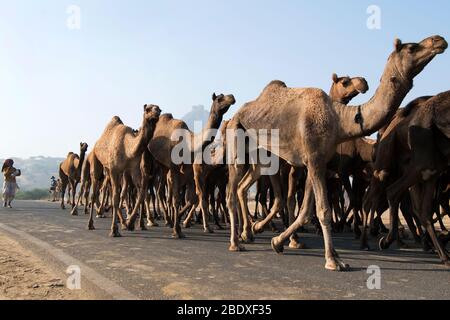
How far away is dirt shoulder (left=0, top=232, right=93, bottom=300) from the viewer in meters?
4.82

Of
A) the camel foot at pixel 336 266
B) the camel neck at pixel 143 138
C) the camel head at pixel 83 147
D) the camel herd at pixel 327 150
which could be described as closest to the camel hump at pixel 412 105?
the camel herd at pixel 327 150

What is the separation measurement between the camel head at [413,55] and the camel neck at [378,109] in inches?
1.7

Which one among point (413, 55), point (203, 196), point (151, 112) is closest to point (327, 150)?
point (413, 55)

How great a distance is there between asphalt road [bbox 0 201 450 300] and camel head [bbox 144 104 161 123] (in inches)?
110

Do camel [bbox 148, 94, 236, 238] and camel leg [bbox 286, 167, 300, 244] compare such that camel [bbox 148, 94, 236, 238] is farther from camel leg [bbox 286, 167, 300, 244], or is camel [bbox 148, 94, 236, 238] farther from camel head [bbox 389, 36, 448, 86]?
camel head [bbox 389, 36, 448, 86]

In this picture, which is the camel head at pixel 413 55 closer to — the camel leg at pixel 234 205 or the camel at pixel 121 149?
the camel leg at pixel 234 205

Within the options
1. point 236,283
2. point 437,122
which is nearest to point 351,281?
point 236,283

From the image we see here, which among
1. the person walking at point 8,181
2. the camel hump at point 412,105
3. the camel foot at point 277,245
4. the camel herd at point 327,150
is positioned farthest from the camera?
the person walking at point 8,181

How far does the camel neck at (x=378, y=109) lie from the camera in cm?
619

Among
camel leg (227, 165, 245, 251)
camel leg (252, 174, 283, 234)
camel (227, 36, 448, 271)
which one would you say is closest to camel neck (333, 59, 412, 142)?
camel (227, 36, 448, 271)
